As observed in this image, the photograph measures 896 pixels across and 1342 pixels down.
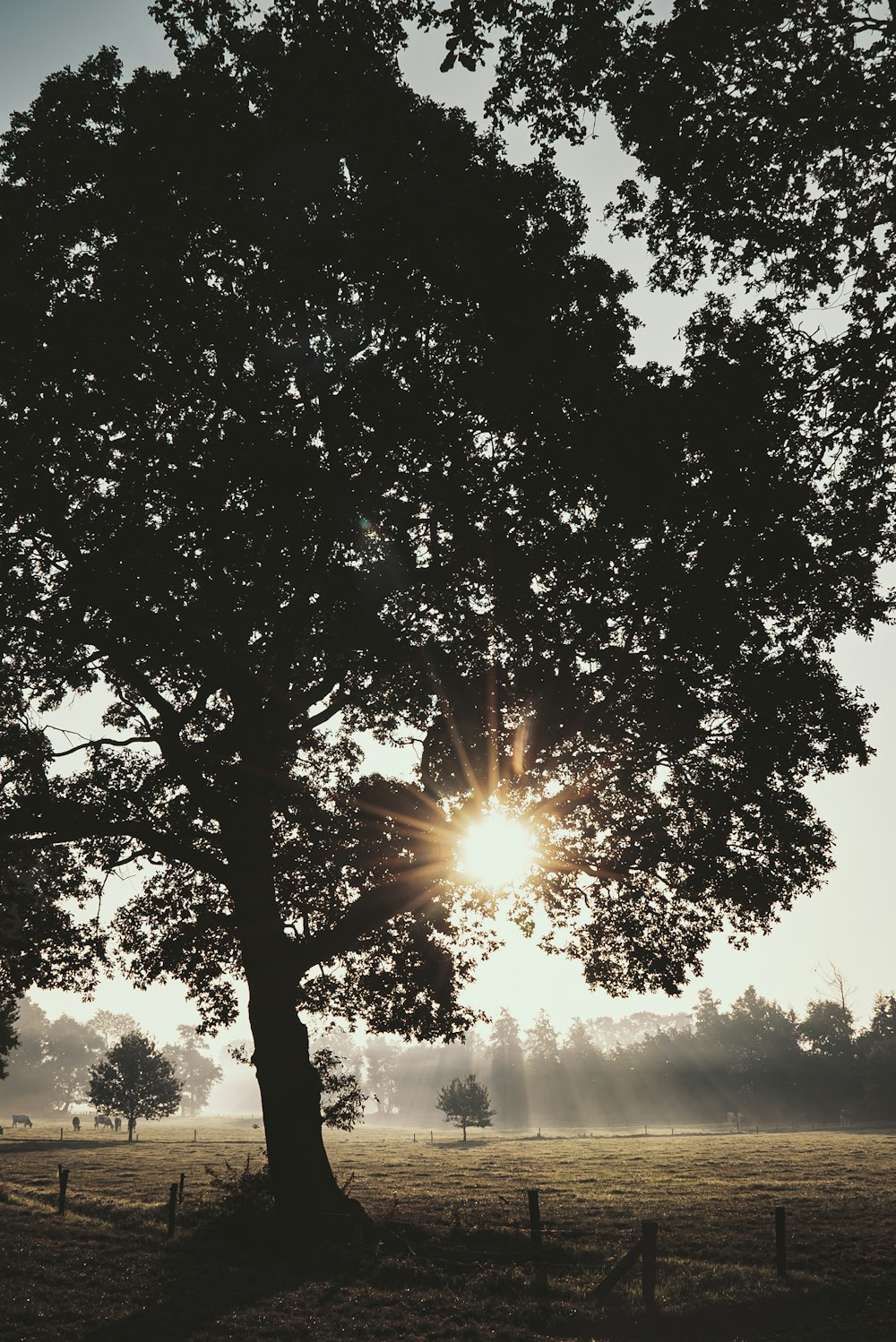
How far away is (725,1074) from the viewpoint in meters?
95.6

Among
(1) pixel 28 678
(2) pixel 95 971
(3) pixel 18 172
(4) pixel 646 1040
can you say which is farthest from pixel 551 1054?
(3) pixel 18 172

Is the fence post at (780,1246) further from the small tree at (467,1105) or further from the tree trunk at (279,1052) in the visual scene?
the small tree at (467,1105)

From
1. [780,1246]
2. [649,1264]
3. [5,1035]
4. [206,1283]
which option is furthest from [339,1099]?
[5,1035]

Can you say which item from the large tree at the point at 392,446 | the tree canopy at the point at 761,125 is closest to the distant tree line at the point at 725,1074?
the large tree at the point at 392,446

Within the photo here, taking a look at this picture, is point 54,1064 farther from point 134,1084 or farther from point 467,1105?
point 467,1105

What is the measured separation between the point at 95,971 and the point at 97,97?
19226mm

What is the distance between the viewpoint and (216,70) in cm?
1169

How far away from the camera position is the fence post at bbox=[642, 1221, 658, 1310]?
1240 centimetres

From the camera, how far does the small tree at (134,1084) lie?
2515 inches

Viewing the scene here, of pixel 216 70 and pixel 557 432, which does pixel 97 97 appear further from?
pixel 557 432

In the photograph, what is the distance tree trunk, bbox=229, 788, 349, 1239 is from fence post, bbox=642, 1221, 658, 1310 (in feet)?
21.6

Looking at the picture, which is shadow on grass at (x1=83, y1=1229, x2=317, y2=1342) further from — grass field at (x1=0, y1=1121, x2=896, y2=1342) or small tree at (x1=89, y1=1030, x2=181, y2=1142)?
small tree at (x1=89, y1=1030, x2=181, y2=1142)

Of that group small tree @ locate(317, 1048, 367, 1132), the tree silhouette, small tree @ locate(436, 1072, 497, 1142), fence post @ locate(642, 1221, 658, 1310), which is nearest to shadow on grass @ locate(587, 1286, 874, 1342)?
fence post @ locate(642, 1221, 658, 1310)

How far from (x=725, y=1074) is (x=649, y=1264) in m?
96.8
